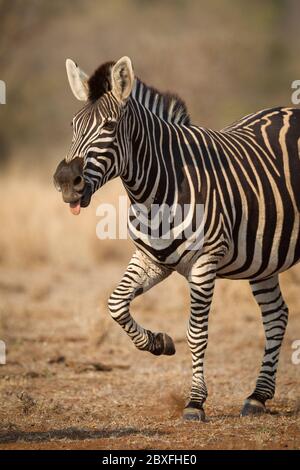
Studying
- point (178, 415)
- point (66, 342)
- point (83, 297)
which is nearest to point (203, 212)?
point (178, 415)

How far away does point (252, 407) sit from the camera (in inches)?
289

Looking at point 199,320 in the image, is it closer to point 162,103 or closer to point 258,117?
point 162,103

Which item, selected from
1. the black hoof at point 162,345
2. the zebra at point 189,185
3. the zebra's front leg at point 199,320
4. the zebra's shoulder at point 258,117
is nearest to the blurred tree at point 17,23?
the zebra's shoulder at point 258,117

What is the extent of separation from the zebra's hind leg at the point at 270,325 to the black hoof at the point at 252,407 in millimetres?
168

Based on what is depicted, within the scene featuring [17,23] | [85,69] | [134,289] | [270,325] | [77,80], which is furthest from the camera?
[17,23]

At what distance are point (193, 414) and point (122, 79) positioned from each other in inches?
97.4

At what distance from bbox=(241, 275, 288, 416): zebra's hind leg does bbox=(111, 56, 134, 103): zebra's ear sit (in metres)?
2.12

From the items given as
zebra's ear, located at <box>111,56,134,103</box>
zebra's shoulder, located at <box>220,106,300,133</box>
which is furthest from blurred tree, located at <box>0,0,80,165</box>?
zebra's ear, located at <box>111,56,134,103</box>

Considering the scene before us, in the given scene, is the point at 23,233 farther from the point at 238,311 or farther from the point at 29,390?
the point at 29,390

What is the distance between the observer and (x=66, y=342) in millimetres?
10484

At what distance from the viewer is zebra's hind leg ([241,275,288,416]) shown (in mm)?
7648

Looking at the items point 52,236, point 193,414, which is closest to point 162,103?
point 193,414

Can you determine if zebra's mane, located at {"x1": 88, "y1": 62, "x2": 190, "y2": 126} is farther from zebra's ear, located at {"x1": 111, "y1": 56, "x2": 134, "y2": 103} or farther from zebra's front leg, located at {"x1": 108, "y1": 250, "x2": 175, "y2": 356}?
zebra's front leg, located at {"x1": 108, "y1": 250, "x2": 175, "y2": 356}

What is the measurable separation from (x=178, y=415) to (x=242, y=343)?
3289 mm
